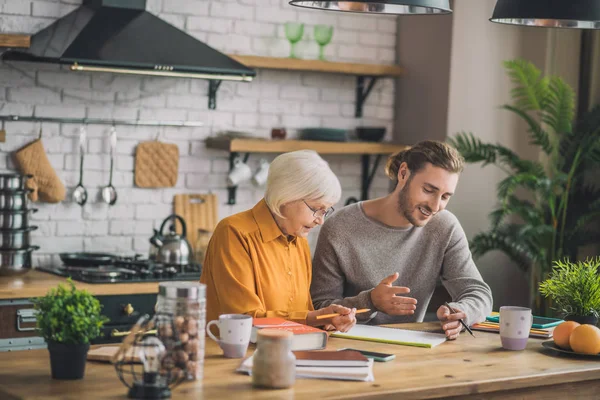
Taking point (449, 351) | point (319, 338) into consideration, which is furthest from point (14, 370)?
point (449, 351)

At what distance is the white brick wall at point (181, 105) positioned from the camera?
4.68 metres

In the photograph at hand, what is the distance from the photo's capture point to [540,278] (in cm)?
520

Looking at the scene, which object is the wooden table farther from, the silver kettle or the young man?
the silver kettle

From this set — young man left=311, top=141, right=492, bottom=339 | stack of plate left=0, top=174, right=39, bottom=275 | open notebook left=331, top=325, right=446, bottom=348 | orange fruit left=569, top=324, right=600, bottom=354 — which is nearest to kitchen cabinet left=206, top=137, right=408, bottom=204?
stack of plate left=0, top=174, right=39, bottom=275

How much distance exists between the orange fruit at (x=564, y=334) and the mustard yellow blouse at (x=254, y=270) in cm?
75

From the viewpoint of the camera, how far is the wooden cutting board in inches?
199

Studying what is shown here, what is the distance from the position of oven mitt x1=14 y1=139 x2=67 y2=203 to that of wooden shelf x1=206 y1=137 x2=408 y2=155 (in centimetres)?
83

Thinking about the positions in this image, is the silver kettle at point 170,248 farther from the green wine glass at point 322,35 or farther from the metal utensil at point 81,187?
the green wine glass at point 322,35

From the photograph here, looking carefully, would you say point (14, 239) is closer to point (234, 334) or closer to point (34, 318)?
point (34, 318)

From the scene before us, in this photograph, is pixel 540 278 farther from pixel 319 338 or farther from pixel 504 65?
pixel 319 338

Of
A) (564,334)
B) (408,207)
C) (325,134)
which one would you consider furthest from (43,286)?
(564,334)

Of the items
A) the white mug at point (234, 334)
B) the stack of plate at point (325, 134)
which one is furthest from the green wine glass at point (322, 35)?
the white mug at point (234, 334)

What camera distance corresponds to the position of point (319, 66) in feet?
17.1

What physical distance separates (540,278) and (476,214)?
0.51 metres
